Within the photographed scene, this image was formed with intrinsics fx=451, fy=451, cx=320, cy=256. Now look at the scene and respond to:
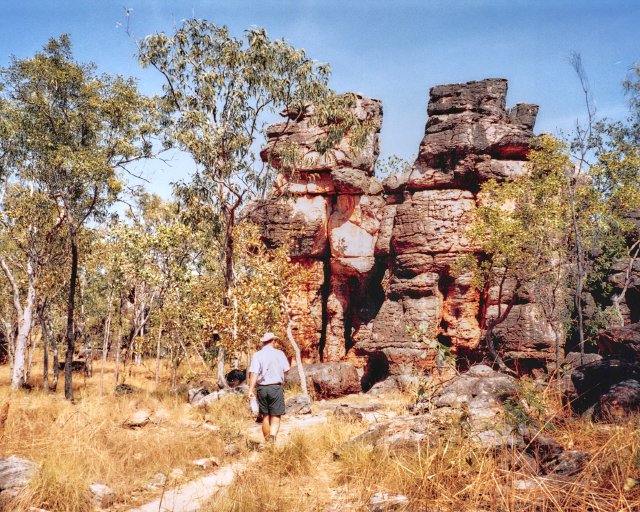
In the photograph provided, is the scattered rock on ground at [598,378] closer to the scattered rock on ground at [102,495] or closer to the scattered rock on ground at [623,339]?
the scattered rock on ground at [623,339]

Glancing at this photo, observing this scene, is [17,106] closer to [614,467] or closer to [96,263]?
[96,263]

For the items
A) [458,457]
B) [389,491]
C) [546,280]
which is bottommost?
[389,491]

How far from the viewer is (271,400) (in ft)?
25.9

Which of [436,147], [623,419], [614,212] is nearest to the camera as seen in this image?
[623,419]

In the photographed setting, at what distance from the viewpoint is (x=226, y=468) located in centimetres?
635

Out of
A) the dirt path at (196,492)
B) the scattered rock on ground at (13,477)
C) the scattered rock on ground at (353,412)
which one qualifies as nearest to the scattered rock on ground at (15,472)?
the scattered rock on ground at (13,477)

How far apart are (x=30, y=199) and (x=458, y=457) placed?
19280mm

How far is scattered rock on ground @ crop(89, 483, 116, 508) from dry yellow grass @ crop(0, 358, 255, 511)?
0.09 meters

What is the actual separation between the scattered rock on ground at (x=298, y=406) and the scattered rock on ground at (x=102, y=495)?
7.81 meters

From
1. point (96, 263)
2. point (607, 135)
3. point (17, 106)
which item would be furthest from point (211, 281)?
point (607, 135)

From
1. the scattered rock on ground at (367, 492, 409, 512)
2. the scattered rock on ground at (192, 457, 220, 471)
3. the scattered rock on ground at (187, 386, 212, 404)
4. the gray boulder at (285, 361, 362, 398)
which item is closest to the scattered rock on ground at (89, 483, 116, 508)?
the scattered rock on ground at (192, 457, 220, 471)

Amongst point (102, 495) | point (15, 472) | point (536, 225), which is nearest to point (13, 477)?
point (15, 472)

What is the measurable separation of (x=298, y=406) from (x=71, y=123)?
1201cm

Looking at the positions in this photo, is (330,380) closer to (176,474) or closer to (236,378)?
(236,378)
